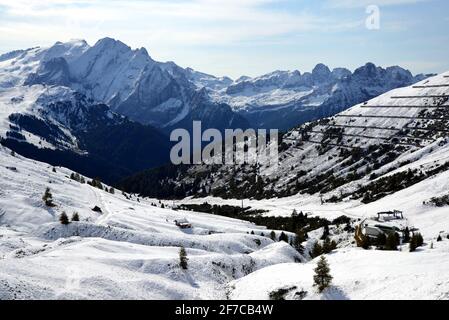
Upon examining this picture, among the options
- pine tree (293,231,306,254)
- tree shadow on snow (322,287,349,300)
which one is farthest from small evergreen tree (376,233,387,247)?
tree shadow on snow (322,287,349,300)

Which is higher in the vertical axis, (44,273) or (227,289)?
(44,273)

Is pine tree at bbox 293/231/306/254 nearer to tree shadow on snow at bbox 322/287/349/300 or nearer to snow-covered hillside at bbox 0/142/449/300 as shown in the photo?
snow-covered hillside at bbox 0/142/449/300

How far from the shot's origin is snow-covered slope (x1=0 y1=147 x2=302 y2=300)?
55375 mm

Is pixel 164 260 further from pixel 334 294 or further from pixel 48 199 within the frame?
pixel 48 199

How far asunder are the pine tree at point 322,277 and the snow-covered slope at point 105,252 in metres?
17.5

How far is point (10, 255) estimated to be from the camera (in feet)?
233

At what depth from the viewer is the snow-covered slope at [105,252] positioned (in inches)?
2180

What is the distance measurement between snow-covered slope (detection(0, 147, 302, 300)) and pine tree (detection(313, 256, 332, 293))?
1755 centimetres

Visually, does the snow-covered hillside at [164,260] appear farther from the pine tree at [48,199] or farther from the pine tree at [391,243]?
the pine tree at [391,243]

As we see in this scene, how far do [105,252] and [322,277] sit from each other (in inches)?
1562
